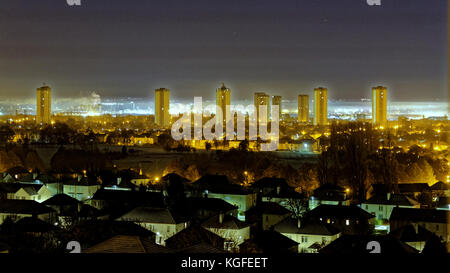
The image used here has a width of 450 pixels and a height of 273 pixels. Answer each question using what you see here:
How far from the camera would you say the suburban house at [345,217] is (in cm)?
643

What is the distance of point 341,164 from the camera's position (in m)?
10.4

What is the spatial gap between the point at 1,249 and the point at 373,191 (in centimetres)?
645

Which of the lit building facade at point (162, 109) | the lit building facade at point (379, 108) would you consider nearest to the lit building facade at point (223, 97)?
the lit building facade at point (162, 109)

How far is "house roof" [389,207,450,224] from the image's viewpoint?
20.6 feet

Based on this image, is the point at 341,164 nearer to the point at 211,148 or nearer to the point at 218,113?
the point at 211,148

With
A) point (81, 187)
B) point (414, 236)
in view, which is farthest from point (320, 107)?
point (414, 236)

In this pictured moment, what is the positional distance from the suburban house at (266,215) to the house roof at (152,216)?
1.09 meters

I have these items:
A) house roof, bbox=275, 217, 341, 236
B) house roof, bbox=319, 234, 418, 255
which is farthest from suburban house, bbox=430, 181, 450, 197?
house roof, bbox=319, 234, 418, 255

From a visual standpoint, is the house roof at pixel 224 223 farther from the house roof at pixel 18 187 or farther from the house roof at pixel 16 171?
the house roof at pixel 16 171

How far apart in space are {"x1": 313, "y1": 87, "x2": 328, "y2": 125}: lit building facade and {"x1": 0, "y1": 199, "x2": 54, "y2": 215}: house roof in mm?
27814

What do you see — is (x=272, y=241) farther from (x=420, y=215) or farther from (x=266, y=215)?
(x=420, y=215)

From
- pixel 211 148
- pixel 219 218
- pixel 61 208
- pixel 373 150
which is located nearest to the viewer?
pixel 219 218

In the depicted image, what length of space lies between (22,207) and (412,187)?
18.8 ft
